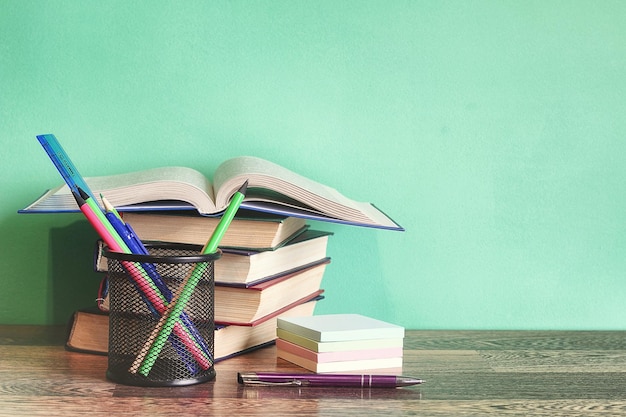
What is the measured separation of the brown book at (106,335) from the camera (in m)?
1.04

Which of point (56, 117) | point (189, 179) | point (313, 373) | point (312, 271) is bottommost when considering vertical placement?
point (313, 373)

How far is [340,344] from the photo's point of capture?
97 cm

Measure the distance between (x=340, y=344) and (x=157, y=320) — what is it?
21 cm

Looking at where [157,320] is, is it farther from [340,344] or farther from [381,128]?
[381,128]

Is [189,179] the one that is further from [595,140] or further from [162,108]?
[595,140]

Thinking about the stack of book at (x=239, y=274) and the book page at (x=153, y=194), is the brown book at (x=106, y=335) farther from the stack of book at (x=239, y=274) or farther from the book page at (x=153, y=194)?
the book page at (x=153, y=194)

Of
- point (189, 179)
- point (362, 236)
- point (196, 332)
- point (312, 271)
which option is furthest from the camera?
point (362, 236)

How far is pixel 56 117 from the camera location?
1272 millimetres

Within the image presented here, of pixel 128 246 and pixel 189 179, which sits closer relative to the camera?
pixel 128 246

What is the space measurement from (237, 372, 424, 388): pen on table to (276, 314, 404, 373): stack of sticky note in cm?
3

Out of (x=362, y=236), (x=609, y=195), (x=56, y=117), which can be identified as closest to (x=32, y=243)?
(x=56, y=117)

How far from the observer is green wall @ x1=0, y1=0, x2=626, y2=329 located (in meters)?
1.27

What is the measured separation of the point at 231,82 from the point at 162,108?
0.11 m

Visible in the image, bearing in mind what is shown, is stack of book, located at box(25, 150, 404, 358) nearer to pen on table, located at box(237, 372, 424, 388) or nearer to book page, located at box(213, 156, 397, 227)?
book page, located at box(213, 156, 397, 227)
